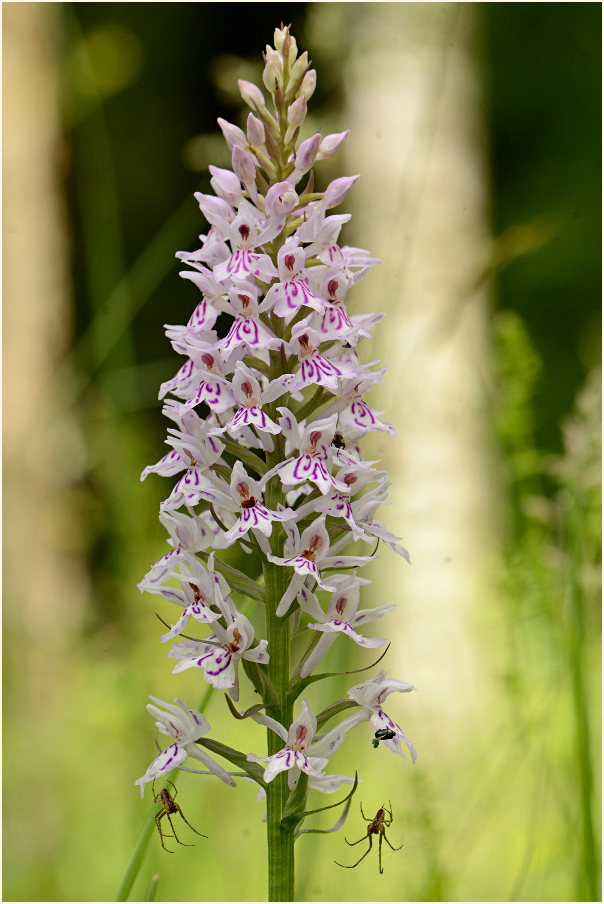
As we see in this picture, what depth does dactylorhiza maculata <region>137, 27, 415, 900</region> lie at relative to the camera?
1419mm

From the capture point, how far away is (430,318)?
14.3 ft

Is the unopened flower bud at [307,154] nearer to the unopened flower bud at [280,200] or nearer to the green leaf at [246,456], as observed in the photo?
the unopened flower bud at [280,200]

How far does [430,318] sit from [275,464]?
3.05 meters

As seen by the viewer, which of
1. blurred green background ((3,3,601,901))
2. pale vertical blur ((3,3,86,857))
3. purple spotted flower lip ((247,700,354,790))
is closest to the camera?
purple spotted flower lip ((247,700,354,790))

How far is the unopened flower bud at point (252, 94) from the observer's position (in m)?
1.52

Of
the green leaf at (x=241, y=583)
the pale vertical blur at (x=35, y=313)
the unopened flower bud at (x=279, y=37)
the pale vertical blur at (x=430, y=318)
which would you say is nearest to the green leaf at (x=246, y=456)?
the green leaf at (x=241, y=583)

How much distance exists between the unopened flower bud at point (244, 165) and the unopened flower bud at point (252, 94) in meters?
0.10

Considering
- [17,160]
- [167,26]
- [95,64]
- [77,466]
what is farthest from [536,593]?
[167,26]

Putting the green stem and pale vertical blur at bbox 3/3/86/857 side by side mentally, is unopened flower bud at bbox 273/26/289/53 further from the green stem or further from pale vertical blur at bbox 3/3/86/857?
pale vertical blur at bbox 3/3/86/857

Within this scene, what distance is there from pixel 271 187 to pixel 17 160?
5.22 m

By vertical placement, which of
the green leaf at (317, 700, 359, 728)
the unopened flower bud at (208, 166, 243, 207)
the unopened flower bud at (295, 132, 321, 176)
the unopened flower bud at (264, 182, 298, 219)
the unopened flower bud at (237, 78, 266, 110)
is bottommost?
the green leaf at (317, 700, 359, 728)

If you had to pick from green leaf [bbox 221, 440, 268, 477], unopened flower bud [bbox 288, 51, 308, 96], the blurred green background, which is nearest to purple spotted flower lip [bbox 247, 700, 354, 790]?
green leaf [bbox 221, 440, 268, 477]

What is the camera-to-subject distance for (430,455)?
12.3 ft

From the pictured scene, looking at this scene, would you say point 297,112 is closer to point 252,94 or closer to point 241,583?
point 252,94
